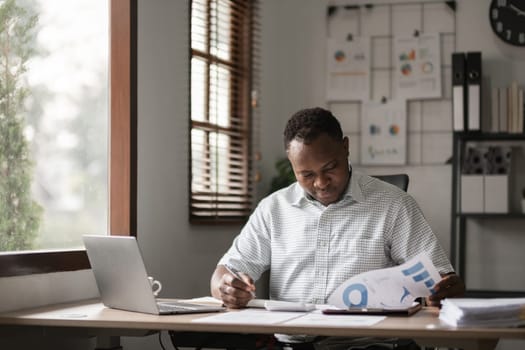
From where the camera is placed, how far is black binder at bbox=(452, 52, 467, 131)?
4312mm

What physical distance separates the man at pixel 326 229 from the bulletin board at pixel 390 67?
216 centimetres

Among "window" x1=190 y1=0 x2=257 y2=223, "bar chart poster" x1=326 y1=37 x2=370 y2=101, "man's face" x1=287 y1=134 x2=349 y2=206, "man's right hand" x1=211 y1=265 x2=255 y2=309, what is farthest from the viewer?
"bar chart poster" x1=326 y1=37 x2=370 y2=101

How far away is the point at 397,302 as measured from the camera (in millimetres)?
2092

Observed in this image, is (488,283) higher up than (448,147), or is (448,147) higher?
(448,147)

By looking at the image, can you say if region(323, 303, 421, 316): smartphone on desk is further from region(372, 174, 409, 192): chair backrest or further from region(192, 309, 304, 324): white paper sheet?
region(372, 174, 409, 192): chair backrest

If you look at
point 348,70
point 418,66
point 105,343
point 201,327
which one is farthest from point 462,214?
point 201,327

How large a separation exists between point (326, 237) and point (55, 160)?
936mm

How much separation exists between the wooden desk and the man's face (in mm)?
486

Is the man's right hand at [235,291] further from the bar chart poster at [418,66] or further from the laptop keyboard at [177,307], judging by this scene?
the bar chart poster at [418,66]

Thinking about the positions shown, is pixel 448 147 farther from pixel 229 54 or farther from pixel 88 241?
pixel 88 241

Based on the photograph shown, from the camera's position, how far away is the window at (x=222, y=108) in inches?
148

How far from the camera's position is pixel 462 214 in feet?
14.3

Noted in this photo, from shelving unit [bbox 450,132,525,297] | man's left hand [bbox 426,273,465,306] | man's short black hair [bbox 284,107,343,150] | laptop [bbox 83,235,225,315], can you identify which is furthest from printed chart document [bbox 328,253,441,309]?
shelving unit [bbox 450,132,525,297]

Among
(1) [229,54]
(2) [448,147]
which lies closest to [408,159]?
(2) [448,147]
